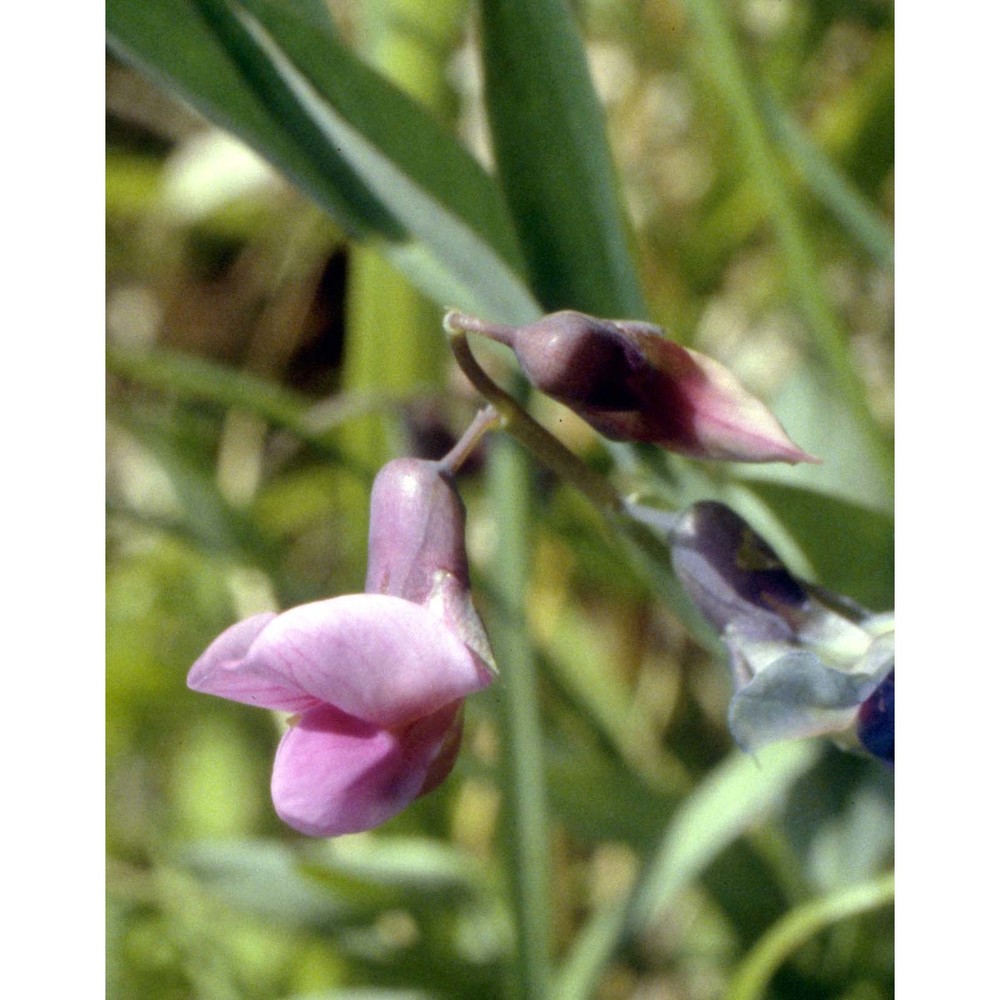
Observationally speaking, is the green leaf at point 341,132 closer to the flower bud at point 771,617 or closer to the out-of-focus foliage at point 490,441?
the out-of-focus foliage at point 490,441

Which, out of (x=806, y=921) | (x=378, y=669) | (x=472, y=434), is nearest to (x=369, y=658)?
(x=378, y=669)

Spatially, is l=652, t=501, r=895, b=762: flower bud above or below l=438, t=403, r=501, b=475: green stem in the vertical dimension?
below

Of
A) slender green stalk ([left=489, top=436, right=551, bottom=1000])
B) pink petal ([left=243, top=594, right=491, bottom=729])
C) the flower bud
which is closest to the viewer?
pink petal ([left=243, top=594, right=491, bottom=729])

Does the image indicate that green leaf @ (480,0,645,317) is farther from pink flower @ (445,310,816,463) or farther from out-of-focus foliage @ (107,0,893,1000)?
pink flower @ (445,310,816,463)

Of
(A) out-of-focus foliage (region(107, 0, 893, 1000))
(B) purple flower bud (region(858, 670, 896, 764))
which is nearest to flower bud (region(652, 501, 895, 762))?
(B) purple flower bud (region(858, 670, 896, 764))

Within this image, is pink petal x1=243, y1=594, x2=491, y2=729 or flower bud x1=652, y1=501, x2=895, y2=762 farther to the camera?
flower bud x1=652, y1=501, x2=895, y2=762

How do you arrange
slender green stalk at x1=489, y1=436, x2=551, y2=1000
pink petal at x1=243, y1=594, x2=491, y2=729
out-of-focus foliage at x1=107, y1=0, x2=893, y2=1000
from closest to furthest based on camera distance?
pink petal at x1=243, y1=594, x2=491, y2=729, out-of-focus foliage at x1=107, y1=0, x2=893, y2=1000, slender green stalk at x1=489, y1=436, x2=551, y2=1000

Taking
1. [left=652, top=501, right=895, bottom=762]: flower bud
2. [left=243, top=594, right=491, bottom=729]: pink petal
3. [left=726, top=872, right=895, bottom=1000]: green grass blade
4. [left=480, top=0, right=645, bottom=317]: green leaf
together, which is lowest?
[left=726, top=872, right=895, bottom=1000]: green grass blade
